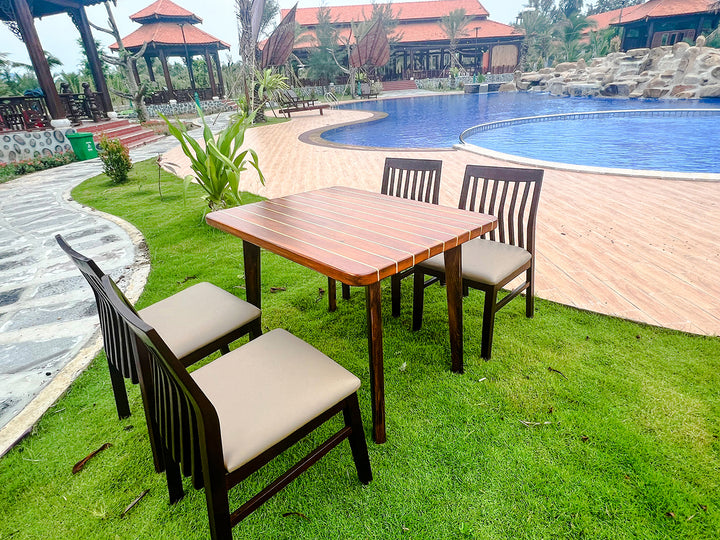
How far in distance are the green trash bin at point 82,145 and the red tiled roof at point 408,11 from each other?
25.4 metres

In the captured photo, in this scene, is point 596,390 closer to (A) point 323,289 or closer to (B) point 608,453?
(B) point 608,453

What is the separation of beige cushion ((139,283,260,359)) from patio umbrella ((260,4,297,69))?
16.4 meters

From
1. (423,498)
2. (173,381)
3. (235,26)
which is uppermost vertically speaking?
(235,26)

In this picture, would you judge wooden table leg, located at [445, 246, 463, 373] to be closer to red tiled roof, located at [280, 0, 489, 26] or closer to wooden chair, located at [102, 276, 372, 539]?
wooden chair, located at [102, 276, 372, 539]

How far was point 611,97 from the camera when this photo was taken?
18234 mm

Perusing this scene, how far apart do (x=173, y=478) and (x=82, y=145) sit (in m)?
10.7

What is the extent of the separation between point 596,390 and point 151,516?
189 cm

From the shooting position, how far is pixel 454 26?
89.0 feet

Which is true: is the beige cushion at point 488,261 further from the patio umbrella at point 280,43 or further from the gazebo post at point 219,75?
the gazebo post at point 219,75

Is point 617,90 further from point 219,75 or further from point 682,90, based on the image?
point 219,75

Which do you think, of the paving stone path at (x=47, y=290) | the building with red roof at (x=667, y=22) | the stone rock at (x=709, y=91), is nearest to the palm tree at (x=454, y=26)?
the building with red roof at (x=667, y=22)

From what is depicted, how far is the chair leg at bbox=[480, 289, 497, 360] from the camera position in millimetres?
1910

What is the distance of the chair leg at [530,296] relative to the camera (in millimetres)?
2246

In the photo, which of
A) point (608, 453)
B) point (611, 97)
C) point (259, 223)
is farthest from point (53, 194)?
point (611, 97)
